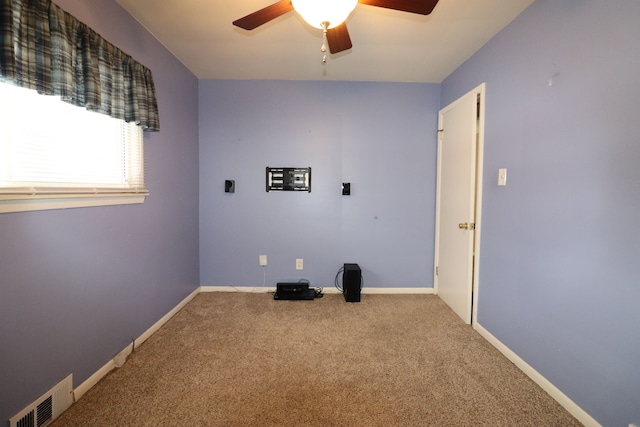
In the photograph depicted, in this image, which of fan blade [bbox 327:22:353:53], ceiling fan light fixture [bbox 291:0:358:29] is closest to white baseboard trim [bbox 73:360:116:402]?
ceiling fan light fixture [bbox 291:0:358:29]

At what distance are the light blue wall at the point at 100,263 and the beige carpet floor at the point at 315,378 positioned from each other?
261 mm

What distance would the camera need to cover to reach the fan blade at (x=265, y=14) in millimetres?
1227

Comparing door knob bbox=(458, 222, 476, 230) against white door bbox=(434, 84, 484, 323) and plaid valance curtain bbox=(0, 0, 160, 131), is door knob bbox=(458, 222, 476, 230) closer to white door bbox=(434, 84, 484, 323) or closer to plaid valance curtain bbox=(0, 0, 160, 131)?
white door bbox=(434, 84, 484, 323)

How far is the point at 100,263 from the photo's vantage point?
1.54m

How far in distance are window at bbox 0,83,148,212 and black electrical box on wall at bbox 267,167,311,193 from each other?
1306 millimetres

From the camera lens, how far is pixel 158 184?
84.0 inches

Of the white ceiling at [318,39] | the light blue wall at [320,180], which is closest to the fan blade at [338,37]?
the white ceiling at [318,39]

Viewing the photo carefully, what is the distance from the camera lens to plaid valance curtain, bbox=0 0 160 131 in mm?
1046

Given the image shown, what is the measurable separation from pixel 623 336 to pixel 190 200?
3334mm

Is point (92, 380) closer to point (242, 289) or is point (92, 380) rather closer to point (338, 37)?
point (242, 289)

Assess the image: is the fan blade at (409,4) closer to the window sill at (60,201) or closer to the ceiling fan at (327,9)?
the ceiling fan at (327,9)

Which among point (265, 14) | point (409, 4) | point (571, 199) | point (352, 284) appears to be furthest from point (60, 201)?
point (571, 199)

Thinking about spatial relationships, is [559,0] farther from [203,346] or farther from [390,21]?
[203,346]

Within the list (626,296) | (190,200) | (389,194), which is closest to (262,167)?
(190,200)
